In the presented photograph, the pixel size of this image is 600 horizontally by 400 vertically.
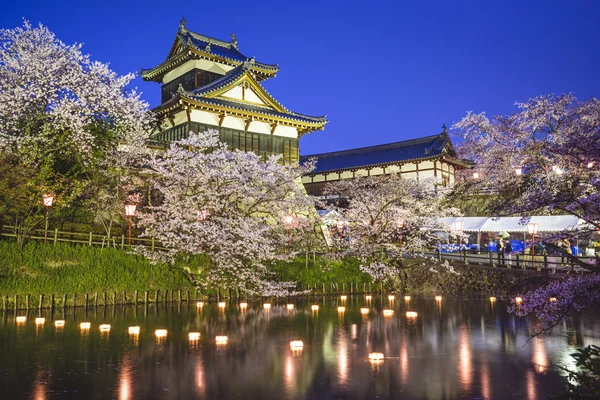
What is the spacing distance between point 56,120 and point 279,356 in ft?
55.0

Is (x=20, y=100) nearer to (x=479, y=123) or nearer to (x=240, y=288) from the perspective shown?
(x=240, y=288)

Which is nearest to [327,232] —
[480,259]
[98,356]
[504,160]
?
[480,259]

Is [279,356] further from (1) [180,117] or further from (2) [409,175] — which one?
(2) [409,175]

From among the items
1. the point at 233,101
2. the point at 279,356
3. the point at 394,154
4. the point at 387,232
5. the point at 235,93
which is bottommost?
the point at 279,356

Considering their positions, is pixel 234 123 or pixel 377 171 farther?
pixel 377 171

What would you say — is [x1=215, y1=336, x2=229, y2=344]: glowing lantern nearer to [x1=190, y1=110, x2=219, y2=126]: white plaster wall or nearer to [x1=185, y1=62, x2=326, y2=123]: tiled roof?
[x1=185, y1=62, x2=326, y2=123]: tiled roof

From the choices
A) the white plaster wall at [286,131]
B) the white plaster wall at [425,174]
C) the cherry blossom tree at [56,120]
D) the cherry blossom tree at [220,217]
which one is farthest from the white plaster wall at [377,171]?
the cherry blossom tree at [56,120]

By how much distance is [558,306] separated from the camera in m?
8.18

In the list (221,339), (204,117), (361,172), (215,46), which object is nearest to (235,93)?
(204,117)

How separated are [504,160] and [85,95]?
1020 inches

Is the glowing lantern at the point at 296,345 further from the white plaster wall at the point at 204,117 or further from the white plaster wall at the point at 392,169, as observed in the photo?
the white plaster wall at the point at 392,169

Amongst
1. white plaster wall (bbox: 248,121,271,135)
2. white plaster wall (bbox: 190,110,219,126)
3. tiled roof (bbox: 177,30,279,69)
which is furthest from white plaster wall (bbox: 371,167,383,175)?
white plaster wall (bbox: 190,110,219,126)

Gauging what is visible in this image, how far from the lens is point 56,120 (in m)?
22.0

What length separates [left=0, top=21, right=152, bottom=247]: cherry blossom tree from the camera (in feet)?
68.9
